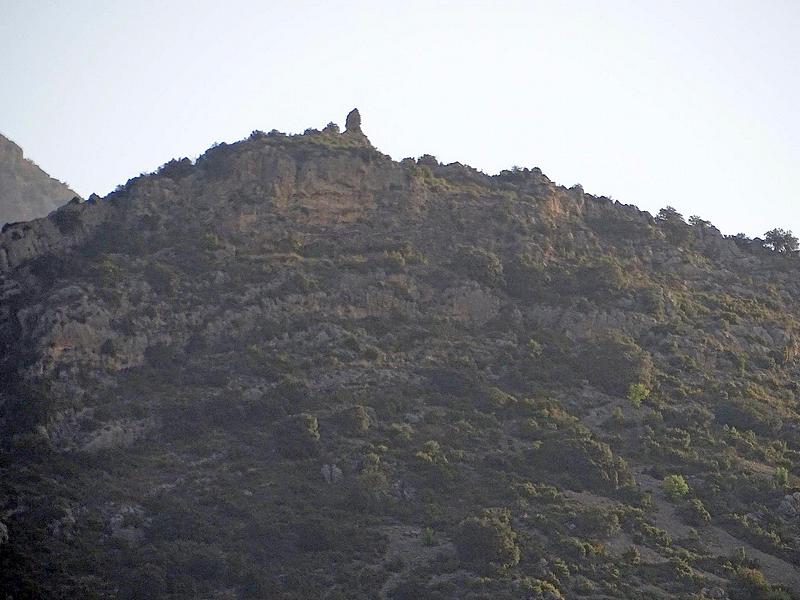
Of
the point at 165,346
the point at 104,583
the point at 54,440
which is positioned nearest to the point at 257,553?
the point at 104,583

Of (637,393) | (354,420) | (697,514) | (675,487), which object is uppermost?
(637,393)

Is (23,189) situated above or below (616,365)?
above

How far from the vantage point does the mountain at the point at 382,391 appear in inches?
2247

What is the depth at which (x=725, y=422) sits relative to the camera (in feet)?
243

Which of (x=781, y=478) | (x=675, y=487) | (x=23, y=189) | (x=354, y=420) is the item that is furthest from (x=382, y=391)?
(x=23, y=189)

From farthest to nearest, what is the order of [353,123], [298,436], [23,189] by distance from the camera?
[23,189] < [353,123] < [298,436]

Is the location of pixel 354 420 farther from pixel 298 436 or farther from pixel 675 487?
pixel 675 487

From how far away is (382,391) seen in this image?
2817 inches

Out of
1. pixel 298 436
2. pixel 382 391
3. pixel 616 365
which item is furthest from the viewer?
pixel 616 365

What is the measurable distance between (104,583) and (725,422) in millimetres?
37463

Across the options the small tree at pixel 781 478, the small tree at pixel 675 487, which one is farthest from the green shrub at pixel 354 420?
the small tree at pixel 781 478

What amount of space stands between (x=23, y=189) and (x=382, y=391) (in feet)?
340

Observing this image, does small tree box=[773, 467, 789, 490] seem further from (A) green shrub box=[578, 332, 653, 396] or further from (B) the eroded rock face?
(B) the eroded rock face

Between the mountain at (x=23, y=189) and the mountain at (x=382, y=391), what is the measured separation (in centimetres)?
7237
